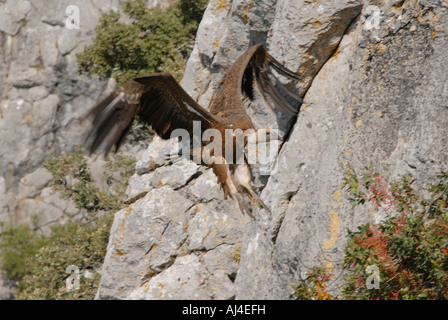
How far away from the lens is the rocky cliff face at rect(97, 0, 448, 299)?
19.6 feet

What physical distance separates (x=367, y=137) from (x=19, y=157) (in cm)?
1755

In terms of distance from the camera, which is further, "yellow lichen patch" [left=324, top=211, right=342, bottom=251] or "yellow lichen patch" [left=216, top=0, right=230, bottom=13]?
"yellow lichen patch" [left=216, top=0, right=230, bottom=13]

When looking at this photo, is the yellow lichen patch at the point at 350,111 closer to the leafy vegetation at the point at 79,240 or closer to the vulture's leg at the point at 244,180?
the vulture's leg at the point at 244,180

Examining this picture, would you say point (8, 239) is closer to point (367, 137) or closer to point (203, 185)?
point (203, 185)

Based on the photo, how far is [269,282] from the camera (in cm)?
710

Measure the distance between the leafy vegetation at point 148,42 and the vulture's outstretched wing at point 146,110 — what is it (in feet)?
16.9

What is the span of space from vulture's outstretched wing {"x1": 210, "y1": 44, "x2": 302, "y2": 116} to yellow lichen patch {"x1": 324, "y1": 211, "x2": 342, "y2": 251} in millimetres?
1861

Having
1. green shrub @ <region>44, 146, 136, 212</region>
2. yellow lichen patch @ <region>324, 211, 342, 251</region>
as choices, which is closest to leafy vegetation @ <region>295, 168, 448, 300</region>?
yellow lichen patch @ <region>324, 211, 342, 251</region>

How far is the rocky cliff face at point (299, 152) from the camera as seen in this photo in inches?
235

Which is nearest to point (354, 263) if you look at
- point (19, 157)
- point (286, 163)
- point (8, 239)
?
point (286, 163)

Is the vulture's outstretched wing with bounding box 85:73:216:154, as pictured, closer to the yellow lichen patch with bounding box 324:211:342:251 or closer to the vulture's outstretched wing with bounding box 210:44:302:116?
the vulture's outstretched wing with bounding box 210:44:302:116

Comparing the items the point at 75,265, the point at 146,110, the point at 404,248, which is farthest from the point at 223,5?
the point at 404,248

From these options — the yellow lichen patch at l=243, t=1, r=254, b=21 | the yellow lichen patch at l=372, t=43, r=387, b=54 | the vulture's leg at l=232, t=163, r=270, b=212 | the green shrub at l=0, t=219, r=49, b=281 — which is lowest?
the green shrub at l=0, t=219, r=49, b=281

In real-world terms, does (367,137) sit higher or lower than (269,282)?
higher
